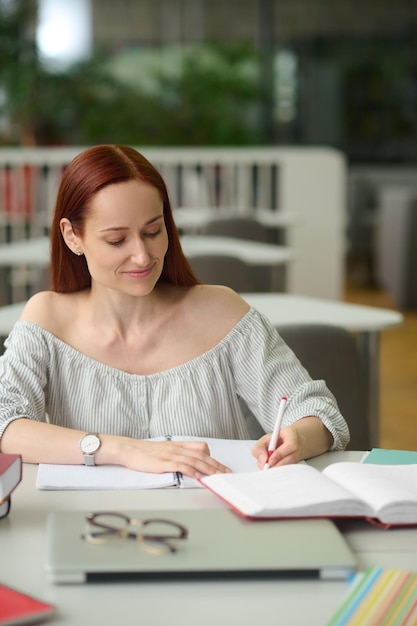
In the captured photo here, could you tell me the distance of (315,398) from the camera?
2168mm

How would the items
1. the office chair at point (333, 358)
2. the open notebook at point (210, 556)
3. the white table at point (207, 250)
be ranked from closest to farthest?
the open notebook at point (210, 556) < the office chair at point (333, 358) < the white table at point (207, 250)

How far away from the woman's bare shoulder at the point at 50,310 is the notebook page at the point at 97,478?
1.26ft

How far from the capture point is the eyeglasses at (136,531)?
1439 mm

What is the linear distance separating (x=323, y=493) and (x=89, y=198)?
2.62 ft

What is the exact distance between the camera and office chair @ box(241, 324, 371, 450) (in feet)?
8.90

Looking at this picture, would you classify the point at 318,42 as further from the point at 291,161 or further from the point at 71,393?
the point at 71,393

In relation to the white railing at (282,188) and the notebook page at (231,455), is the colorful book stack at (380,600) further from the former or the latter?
the white railing at (282,188)

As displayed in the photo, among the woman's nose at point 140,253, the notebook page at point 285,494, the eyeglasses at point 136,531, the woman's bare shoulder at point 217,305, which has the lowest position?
the notebook page at point 285,494

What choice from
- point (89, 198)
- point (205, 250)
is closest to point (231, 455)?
point (89, 198)

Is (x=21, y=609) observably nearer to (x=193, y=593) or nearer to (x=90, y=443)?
(x=193, y=593)

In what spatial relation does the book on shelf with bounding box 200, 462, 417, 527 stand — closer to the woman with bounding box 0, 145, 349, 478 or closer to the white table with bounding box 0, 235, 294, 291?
the woman with bounding box 0, 145, 349, 478

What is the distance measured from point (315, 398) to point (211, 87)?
9350 mm

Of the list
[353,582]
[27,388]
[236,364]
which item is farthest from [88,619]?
[236,364]

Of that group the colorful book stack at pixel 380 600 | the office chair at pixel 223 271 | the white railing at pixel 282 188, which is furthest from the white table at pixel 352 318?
the white railing at pixel 282 188
